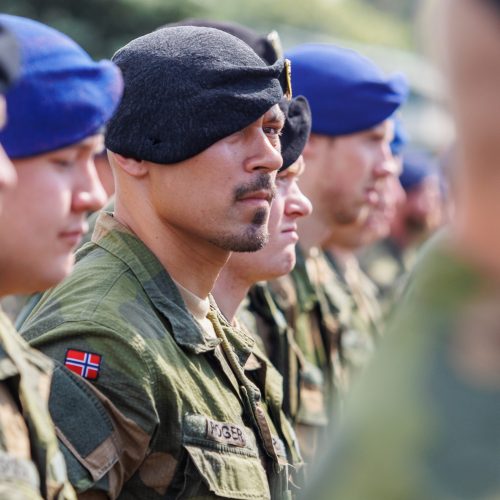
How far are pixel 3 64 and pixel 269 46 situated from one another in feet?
9.89

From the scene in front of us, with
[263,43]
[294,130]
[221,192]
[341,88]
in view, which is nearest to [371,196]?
[341,88]

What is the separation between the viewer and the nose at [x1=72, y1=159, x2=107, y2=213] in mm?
3326

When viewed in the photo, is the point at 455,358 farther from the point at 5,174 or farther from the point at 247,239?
the point at 247,239

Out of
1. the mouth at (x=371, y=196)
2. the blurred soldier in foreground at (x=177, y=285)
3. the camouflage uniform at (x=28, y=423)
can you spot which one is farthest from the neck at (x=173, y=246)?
the mouth at (x=371, y=196)

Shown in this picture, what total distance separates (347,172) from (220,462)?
364 cm

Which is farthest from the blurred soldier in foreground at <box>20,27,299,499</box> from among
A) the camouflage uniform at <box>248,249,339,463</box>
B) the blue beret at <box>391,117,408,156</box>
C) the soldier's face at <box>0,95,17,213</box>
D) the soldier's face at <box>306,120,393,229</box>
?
the blue beret at <box>391,117,408,156</box>

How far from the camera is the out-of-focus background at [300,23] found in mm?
15828

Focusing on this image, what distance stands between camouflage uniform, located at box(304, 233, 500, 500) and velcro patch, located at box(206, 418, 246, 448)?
226 centimetres

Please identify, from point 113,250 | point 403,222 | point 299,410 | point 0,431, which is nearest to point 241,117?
point 113,250

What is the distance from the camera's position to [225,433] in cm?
409

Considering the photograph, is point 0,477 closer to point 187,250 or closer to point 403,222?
point 187,250

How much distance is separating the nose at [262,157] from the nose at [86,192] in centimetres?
114

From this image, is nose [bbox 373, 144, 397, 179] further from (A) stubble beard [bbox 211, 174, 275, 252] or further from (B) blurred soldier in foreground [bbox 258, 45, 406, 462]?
(A) stubble beard [bbox 211, 174, 275, 252]

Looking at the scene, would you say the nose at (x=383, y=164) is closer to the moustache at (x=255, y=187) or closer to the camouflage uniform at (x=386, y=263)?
the moustache at (x=255, y=187)
